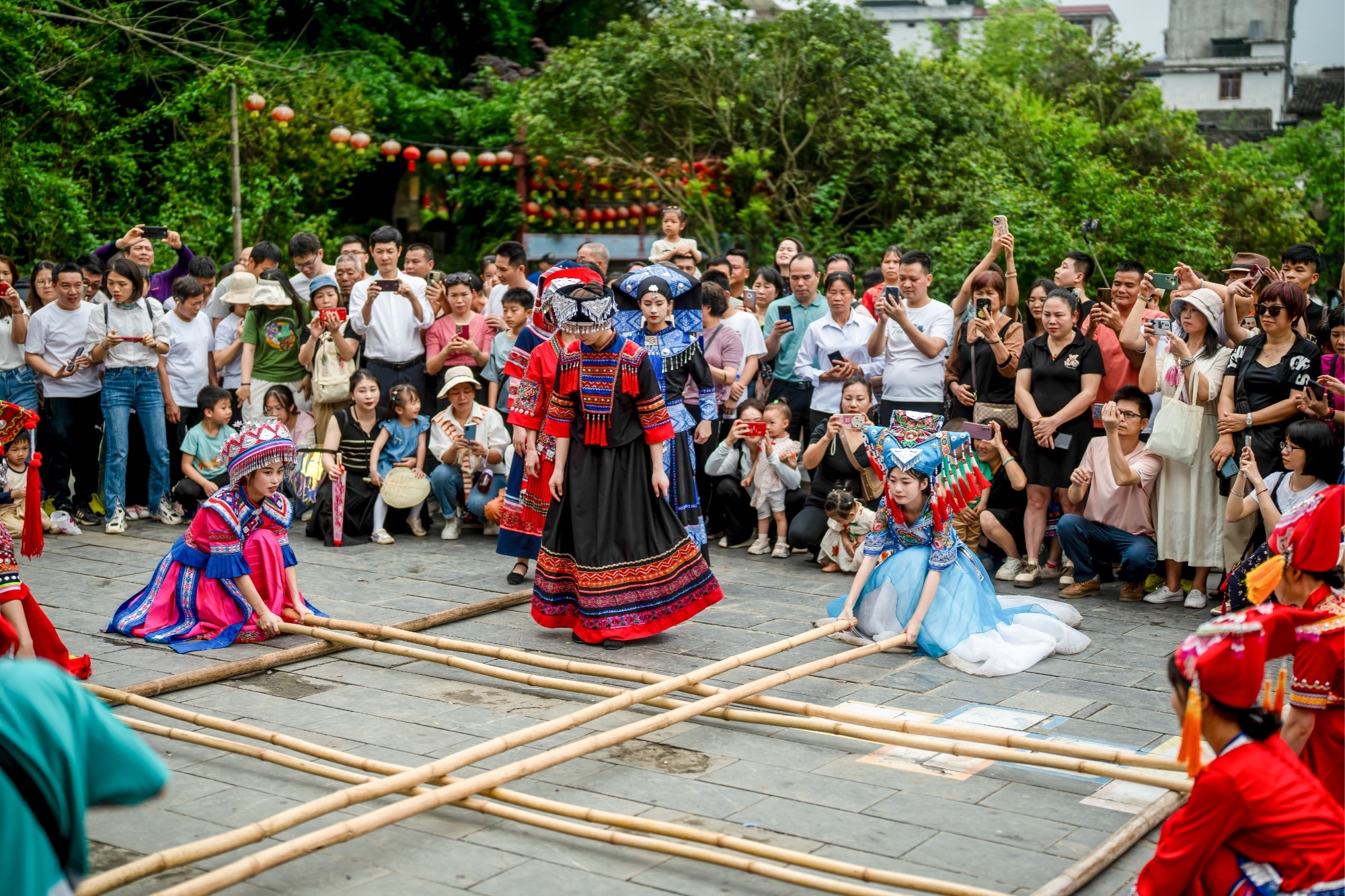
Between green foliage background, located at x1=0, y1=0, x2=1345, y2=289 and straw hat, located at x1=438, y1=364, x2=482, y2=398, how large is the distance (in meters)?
6.27

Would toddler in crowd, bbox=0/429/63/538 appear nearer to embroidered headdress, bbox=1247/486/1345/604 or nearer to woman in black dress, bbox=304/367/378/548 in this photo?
woman in black dress, bbox=304/367/378/548

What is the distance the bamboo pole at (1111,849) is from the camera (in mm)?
3773

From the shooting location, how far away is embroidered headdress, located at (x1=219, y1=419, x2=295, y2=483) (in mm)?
6539

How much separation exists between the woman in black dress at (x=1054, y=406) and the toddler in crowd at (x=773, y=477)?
1625 mm

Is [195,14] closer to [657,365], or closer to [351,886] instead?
[657,365]

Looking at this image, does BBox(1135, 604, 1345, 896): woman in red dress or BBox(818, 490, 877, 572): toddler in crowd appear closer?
BBox(1135, 604, 1345, 896): woman in red dress

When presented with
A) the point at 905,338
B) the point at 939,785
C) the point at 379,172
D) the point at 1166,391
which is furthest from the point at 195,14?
the point at 939,785

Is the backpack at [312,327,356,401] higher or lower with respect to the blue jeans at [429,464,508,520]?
higher

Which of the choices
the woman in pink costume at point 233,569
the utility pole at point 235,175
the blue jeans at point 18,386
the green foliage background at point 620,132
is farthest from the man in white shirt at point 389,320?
the utility pole at point 235,175

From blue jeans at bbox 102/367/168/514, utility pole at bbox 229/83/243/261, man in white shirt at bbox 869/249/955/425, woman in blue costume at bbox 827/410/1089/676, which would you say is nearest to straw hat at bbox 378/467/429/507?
blue jeans at bbox 102/367/168/514

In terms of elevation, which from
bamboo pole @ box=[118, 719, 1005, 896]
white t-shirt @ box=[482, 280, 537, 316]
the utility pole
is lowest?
bamboo pole @ box=[118, 719, 1005, 896]

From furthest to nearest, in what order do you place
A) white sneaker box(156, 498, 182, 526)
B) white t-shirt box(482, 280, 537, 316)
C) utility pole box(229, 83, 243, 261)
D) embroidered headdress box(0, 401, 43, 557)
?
1. utility pole box(229, 83, 243, 261)
2. white t-shirt box(482, 280, 537, 316)
3. white sneaker box(156, 498, 182, 526)
4. embroidered headdress box(0, 401, 43, 557)

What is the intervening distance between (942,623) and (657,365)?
7.50 ft

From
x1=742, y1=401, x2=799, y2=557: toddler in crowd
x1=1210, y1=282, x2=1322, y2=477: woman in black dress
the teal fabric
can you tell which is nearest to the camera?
the teal fabric
